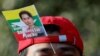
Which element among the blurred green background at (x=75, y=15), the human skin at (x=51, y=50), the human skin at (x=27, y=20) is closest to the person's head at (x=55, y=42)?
the human skin at (x=51, y=50)

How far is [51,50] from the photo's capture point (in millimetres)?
2699

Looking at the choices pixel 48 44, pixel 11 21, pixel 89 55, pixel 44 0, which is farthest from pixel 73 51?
pixel 44 0

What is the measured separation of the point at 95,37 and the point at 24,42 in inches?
109

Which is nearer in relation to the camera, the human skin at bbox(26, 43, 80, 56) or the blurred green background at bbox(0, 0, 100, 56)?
the human skin at bbox(26, 43, 80, 56)

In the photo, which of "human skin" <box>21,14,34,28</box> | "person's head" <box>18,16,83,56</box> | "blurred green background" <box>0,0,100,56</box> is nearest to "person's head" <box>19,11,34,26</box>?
"human skin" <box>21,14,34,28</box>

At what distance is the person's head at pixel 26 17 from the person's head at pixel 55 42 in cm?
12

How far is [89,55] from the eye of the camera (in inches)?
212

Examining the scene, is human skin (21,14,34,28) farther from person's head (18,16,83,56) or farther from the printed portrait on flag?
person's head (18,16,83,56)

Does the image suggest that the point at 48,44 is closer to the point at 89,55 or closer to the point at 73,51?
the point at 73,51

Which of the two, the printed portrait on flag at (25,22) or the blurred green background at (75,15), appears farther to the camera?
the blurred green background at (75,15)

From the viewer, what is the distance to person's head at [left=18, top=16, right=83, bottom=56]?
8.88 feet

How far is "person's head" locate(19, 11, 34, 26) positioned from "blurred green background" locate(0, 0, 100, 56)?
2.74 metres

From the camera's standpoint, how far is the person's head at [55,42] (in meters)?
2.71

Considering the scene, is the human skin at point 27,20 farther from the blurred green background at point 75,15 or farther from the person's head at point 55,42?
the blurred green background at point 75,15
